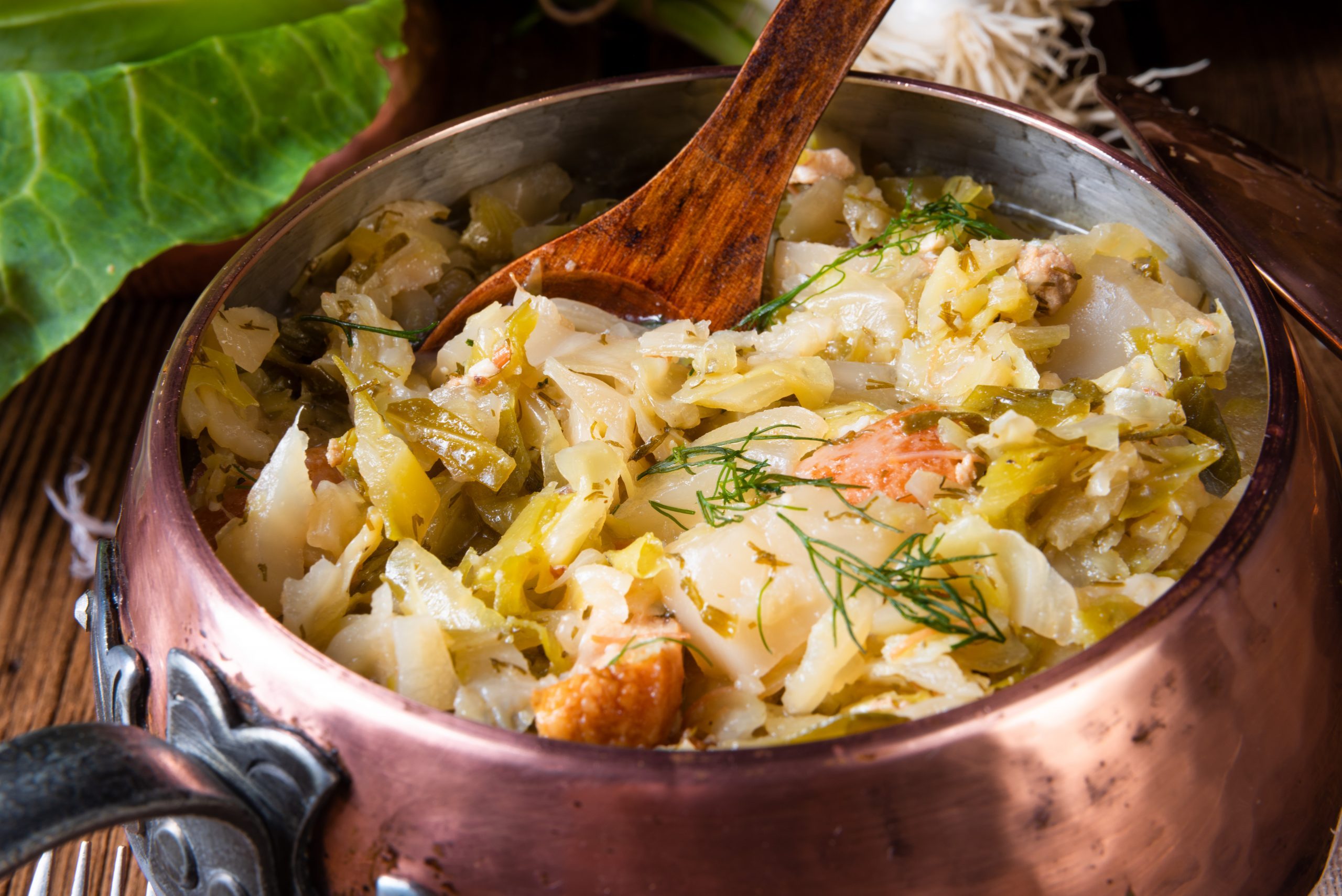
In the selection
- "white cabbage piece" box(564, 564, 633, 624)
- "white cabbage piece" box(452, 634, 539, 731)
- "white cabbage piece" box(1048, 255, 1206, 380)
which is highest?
"white cabbage piece" box(1048, 255, 1206, 380)

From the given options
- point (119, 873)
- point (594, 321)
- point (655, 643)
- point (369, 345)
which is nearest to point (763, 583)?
point (655, 643)

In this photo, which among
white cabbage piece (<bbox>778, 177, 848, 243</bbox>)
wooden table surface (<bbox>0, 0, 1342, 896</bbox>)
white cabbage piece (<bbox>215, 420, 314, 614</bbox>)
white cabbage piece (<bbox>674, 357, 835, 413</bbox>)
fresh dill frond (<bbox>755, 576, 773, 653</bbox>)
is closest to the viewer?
fresh dill frond (<bbox>755, 576, 773, 653</bbox>)

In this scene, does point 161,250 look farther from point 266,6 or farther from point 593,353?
point 593,353

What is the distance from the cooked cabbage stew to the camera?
1.46 metres

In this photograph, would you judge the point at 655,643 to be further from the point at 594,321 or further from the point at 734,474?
the point at 594,321

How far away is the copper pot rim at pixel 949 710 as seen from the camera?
1.18 m

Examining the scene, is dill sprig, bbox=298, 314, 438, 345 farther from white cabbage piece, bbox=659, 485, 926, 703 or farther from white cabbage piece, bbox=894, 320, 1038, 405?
white cabbage piece, bbox=894, 320, 1038, 405

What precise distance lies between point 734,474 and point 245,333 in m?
0.83

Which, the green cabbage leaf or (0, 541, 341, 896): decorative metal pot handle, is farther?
the green cabbage leaf

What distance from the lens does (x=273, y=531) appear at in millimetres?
1639

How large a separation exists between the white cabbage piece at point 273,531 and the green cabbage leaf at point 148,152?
3.76 feet

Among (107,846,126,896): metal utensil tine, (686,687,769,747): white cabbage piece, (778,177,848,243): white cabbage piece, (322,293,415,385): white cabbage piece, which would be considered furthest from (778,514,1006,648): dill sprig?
(107,846,126,896): metal utensil tine

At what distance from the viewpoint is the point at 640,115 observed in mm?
2305

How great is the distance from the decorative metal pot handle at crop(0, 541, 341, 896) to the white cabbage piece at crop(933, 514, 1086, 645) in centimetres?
79
